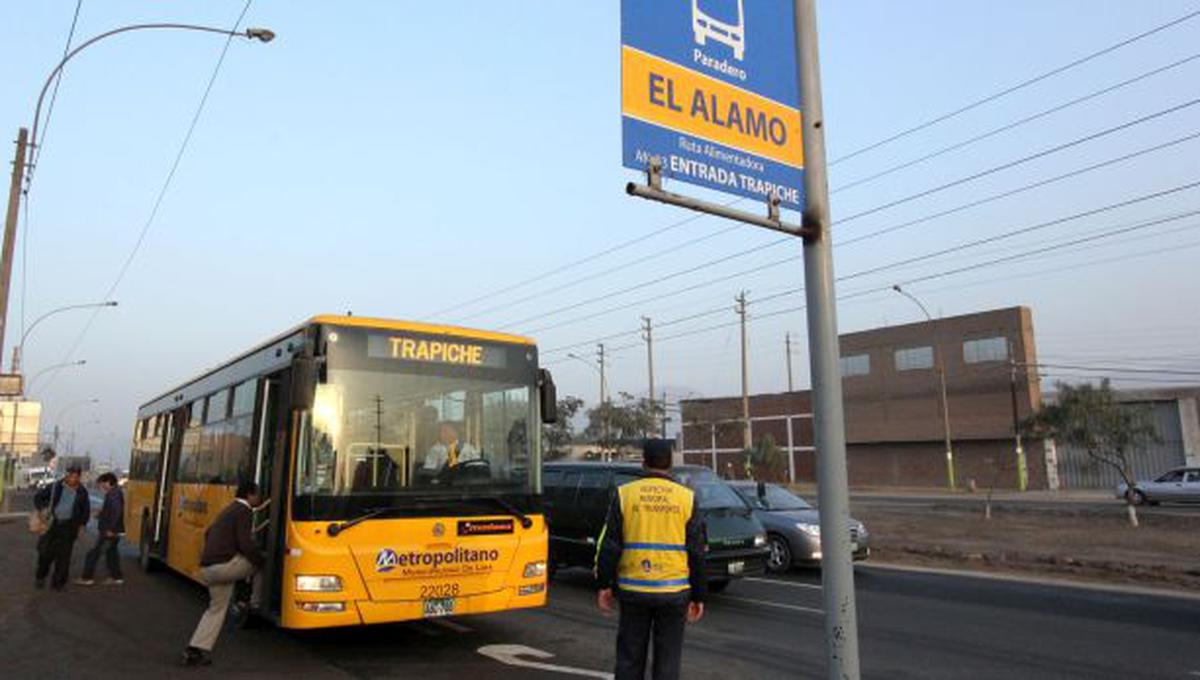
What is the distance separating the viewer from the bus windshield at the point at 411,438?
802cm

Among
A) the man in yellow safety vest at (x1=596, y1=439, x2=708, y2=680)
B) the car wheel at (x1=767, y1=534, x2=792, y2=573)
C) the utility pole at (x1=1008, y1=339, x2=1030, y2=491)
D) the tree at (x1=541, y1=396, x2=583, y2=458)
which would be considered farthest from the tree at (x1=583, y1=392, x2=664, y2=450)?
the man in yellow safety vest at (x1=596, y1=439, x2=708, y2=680)

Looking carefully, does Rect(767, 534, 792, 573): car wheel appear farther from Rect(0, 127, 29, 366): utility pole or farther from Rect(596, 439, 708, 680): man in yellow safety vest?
Rect(0, 127, 29, 366): utility pole

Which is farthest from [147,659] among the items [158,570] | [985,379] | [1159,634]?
[985,379]

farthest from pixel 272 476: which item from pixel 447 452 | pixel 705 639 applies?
pixel 705 639

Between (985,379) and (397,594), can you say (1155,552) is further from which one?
(985,379)

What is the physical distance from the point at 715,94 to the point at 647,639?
128 inches

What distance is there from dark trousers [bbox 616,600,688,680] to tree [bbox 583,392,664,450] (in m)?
53.5

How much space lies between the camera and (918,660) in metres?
8.41

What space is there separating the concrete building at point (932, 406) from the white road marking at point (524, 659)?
149ft

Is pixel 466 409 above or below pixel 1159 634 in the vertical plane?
above

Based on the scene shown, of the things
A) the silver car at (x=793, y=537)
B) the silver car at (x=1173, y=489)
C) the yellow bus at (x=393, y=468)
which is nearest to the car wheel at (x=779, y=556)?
the silver car at (x=793, y=537)

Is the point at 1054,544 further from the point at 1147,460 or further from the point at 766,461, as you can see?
the point at 1147,460

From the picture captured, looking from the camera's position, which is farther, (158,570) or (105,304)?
(105,304)

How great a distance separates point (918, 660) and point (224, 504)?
24.9 ft
